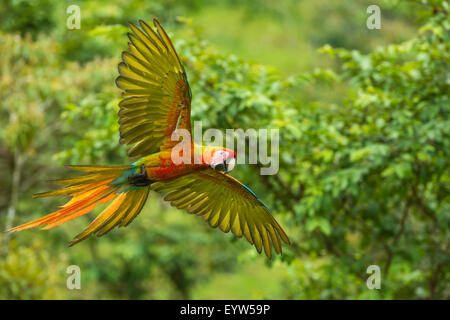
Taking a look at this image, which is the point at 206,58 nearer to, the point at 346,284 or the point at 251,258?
the point at 251,258

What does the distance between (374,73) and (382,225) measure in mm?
1093

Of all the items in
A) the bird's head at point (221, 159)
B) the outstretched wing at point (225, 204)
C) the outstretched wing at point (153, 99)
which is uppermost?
the outstretched wing at point (153, 99)

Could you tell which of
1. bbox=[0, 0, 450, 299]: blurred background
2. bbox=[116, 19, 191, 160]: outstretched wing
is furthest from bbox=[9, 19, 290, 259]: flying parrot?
bbox=[0, 0, 450, 299]: blurred background

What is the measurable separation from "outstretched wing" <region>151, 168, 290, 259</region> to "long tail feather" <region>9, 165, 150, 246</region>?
4.5 inches

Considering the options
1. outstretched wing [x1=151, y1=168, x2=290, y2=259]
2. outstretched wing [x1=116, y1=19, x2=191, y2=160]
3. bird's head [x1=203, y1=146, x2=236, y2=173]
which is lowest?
outstretched wing [x1=151, y1=168, x2=290, y2=259]

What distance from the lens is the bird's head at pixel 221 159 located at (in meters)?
1.41

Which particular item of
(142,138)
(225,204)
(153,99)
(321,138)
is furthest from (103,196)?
(321,138)

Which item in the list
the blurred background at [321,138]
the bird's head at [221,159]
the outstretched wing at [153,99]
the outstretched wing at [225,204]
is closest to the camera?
the bird's head at [221,159]

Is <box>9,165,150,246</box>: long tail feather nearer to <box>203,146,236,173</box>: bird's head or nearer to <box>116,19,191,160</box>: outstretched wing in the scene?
<box>116,19,191,160</box>: outstretched wing

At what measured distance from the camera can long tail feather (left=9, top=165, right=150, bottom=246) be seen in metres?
1.47

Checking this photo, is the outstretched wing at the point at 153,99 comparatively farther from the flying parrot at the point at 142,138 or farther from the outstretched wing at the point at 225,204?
the outstretched wing at the point at 225,204

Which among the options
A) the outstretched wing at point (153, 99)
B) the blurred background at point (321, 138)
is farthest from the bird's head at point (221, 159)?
the blurred background at point (321, 138)

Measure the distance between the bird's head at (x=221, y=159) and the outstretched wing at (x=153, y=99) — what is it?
0.56 ft

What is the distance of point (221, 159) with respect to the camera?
142 centimetres
